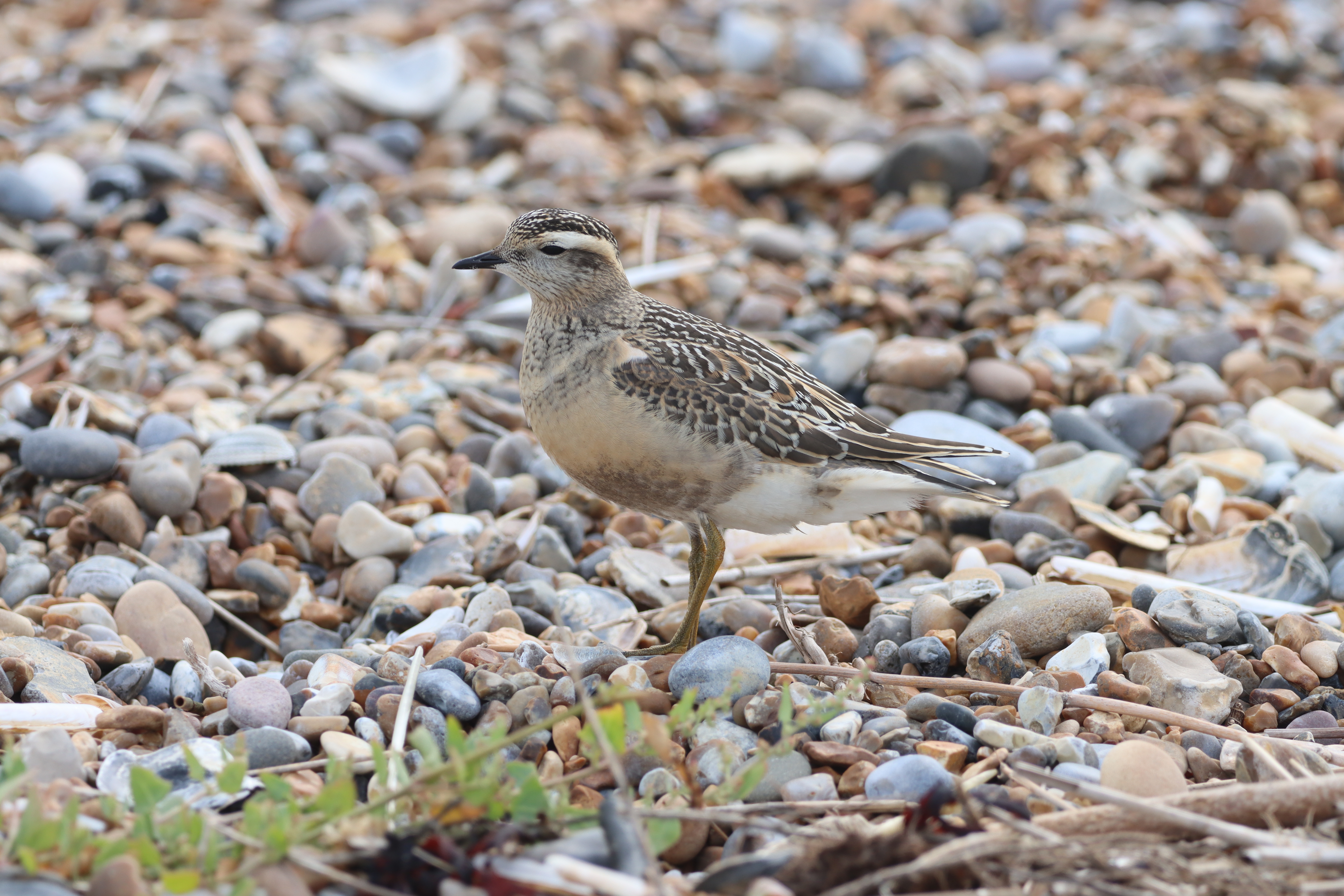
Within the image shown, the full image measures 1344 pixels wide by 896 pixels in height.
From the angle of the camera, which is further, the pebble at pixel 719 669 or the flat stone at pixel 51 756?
the pebble at pixel 719 669

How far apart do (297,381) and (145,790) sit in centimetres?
442

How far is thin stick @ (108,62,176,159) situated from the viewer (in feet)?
31.1

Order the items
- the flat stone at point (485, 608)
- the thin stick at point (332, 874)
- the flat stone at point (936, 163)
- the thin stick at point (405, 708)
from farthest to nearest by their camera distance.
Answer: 1. the flat stone at point (936, 163)
2. the flat stone at point (485, 608)
3. the thin stick at point (405, 708)
4. the thin stick at point (332, 874)

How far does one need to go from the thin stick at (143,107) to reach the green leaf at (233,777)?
24.1 ft

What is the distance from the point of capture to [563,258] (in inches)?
203

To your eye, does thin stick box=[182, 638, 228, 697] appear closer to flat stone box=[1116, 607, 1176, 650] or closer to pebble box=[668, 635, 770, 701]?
pebble box=[668, 635, 770, 701]

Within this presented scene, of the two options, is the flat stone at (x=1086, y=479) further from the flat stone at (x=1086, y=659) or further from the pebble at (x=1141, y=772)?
the pebble at (x=1141, y=772)

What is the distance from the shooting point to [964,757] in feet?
13.0

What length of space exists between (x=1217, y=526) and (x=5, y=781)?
503 cm

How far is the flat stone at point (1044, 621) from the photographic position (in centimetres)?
461

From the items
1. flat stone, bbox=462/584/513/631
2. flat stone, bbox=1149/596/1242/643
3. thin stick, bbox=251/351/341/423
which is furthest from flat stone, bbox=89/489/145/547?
flat stone, bbox=1149/596/1242/643

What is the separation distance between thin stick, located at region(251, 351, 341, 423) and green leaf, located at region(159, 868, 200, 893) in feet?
13.8

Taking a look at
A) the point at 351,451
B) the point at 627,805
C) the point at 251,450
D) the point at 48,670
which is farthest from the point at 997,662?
the point at 251,450

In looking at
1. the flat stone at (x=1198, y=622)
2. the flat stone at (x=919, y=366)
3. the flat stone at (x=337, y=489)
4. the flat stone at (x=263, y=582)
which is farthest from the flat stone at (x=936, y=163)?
the flat stone at (x=263, y=582)
